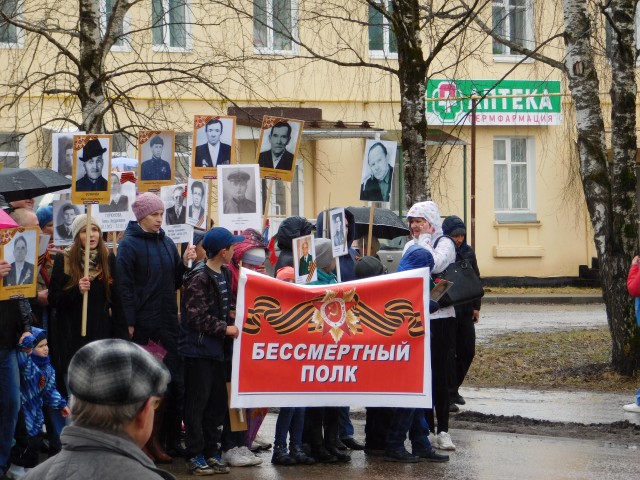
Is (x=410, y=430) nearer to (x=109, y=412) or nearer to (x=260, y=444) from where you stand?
(x=260, y=444)

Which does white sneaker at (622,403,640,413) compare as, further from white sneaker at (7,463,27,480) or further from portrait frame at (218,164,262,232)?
white sneaker at (7,463,27,480)

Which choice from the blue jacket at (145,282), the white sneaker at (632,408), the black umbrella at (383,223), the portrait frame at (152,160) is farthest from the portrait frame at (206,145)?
the black umbrella at (383,223)

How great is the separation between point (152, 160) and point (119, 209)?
51cm

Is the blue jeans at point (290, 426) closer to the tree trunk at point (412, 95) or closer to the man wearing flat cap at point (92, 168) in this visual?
the man wearing flat cap at point (92, 168)

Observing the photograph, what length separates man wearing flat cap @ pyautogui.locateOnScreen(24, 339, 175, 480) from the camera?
3.05m

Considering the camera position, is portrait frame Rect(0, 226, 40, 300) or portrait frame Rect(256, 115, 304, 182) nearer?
portrait frame Rect(0, 226, 40, 300)

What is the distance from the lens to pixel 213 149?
10516mm

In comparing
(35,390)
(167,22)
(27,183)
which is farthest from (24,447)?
(167,22)

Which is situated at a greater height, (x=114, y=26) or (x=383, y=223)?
(x=114, y=26)

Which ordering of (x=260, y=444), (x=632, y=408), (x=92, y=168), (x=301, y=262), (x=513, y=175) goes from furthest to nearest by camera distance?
1. (x=513, y=175)
2. (x=632, y=408)
3. (x=260, y=444)
4. (x=92, y=168)
5. (x=301, y=262)

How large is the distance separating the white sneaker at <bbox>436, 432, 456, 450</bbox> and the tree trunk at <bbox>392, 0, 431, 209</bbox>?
425 cm

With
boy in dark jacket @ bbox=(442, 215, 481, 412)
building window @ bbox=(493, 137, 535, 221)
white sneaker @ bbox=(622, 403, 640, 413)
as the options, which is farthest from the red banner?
building window @ bbox=(493, 137, 535, 221)

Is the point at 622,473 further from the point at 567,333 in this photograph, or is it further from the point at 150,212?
the point at 567,333

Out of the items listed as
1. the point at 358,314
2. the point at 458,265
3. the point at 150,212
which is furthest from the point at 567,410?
the point at 150,212
